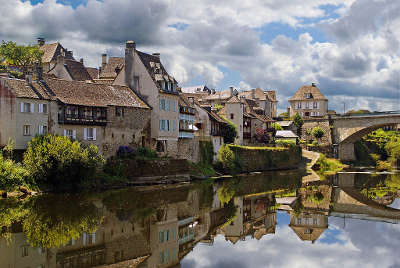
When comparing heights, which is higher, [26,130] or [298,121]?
[298,121]

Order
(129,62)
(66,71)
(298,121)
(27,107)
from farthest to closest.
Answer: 1. (298,121)
2. (66,71)
3. (129,62)
4. (27,107)

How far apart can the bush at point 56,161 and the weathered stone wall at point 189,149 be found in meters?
16.9

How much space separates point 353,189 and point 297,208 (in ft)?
55.2

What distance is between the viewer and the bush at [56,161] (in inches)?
1465

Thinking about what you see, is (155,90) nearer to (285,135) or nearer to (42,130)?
(42,130)

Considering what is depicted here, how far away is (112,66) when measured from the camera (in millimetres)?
62500

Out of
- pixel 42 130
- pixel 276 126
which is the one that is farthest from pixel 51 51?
pixel 276 126

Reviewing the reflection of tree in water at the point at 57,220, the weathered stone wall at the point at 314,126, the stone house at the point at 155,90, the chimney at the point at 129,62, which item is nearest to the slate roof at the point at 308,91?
the weathered stone wall at the point at 314,126

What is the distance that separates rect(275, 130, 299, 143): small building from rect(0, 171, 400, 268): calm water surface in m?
42.7

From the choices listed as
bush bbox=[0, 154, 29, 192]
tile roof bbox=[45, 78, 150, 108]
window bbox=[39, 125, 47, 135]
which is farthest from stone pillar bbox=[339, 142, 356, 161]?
bush bbox=[0, 154, 29, 192]

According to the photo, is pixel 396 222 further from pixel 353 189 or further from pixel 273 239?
pixel 353 189

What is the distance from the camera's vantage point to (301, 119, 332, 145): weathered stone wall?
89.6m

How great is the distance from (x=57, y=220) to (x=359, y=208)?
22181 mm

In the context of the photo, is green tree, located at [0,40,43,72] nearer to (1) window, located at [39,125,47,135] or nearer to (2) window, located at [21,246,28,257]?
(1) window, located at [39,125,47,135]
